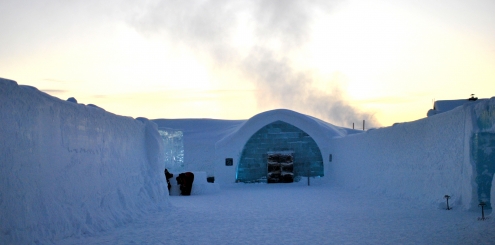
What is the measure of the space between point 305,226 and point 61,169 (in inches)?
172

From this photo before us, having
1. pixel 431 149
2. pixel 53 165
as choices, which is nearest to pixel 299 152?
pixel 431 149

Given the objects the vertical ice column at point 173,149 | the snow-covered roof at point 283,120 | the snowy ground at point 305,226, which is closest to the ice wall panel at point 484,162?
the snowy ground at point 305,226

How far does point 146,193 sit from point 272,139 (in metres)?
12.6

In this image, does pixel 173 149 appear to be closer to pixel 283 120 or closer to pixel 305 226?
pixel 283 120

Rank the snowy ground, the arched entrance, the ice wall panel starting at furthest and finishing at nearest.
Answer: the arched entrance < the ice wall panel < the snowy ground

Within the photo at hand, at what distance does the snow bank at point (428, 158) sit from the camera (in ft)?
32.5

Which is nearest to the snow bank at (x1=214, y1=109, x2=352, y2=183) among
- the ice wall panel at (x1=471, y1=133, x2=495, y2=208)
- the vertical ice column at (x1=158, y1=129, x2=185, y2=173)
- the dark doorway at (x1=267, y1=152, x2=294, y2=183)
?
the dark doorway at (x1=267, y1=152, x2=294, y2=183)

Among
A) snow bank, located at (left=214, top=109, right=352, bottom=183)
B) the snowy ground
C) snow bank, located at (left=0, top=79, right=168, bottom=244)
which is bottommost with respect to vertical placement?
the snowy ground

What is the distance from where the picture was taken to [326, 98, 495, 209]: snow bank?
9.91 m

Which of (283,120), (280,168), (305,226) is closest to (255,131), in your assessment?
(283,120)

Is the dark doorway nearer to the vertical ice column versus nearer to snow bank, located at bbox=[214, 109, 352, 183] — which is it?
snow bank, located at bbox=[214, 109, 352, 183]

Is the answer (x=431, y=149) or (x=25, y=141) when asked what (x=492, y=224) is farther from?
(x=25, y=141)

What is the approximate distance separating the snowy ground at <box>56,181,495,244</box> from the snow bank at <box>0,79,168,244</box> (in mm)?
416

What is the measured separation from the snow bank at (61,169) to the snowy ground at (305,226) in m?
0.42
